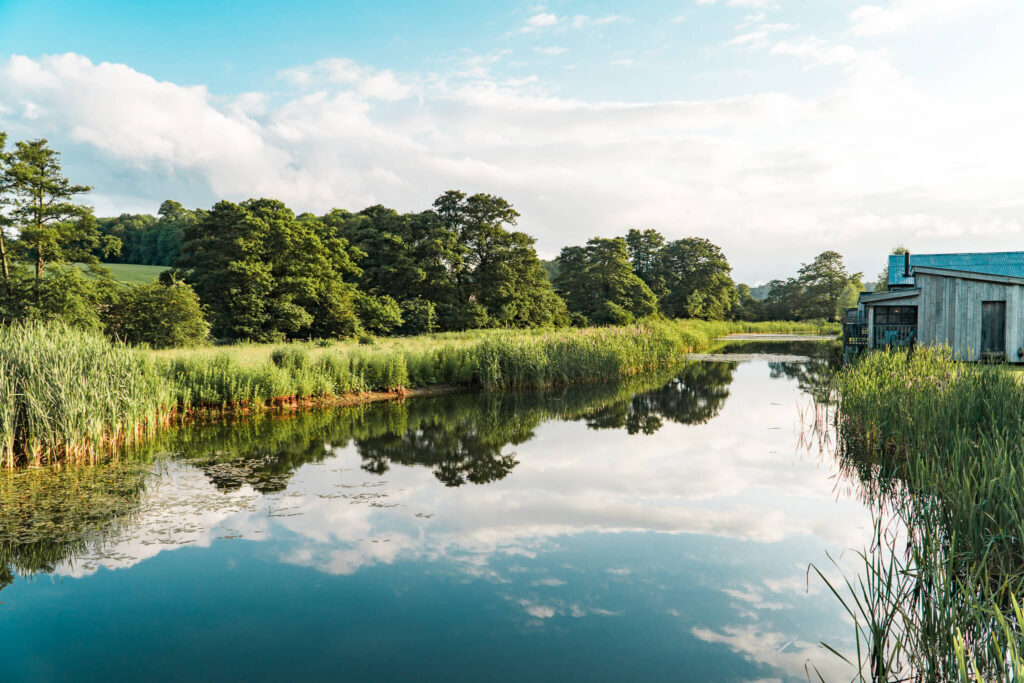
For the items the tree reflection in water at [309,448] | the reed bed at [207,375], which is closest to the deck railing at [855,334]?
the reed bed at [207,375]

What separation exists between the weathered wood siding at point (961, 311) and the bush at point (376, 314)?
85.5ft

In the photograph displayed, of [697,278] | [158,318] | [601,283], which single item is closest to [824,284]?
[697,278]

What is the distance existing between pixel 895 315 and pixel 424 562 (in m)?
21.1

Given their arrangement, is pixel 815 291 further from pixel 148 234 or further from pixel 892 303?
pixel 148 234

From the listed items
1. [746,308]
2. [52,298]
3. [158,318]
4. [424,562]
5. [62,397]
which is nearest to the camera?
[424,562]

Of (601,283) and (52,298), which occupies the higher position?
(601,283)

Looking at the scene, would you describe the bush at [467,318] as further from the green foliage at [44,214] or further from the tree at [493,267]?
the green foliage at [44,214]

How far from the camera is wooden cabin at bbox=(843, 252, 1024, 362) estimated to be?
714 inches

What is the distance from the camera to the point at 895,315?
21281mm

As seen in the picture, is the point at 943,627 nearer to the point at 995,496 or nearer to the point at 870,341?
the point at 995,496

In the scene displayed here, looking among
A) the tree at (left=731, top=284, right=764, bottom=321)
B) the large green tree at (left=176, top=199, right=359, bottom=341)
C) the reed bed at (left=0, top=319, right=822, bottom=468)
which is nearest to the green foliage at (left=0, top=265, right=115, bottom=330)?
the large green tree at (left=176, top=199, right=359, bottom=341)

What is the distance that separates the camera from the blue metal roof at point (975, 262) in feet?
88.1

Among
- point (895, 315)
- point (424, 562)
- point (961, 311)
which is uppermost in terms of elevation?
point (961, 311)

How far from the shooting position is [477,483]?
9289 mm
